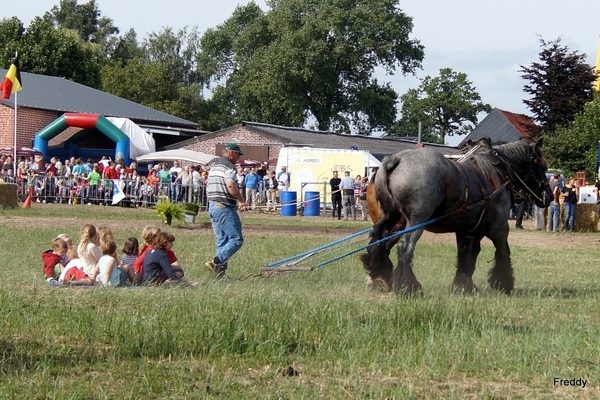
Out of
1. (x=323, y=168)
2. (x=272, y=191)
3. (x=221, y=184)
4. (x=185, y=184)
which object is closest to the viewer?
(x=221, y=184)

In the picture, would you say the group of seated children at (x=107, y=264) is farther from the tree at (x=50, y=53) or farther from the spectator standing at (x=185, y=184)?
the tree at (x=50, y=53)

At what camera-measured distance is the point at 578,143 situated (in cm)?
4697

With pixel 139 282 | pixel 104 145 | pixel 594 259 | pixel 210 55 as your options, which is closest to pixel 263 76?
pixel 210 55

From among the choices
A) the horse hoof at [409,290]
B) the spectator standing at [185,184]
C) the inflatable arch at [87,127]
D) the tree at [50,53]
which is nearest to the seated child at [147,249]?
the horse hoof at [409,290]

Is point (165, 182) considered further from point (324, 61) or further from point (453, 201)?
point (324, 61)

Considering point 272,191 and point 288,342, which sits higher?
point 272,191

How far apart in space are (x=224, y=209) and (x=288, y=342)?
16.2 feet

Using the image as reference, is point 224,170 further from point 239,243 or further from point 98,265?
point 98,265

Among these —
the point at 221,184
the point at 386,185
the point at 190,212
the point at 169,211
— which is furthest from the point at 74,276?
the point at 190,212

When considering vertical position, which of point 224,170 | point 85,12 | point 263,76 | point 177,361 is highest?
point 85,12

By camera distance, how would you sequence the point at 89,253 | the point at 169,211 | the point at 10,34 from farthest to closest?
the point at 10,34, the point at 169,211, the point at 89,253

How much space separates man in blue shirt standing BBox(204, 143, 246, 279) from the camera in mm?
12000

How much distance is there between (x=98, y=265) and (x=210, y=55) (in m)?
75.8

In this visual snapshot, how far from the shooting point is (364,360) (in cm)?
693
